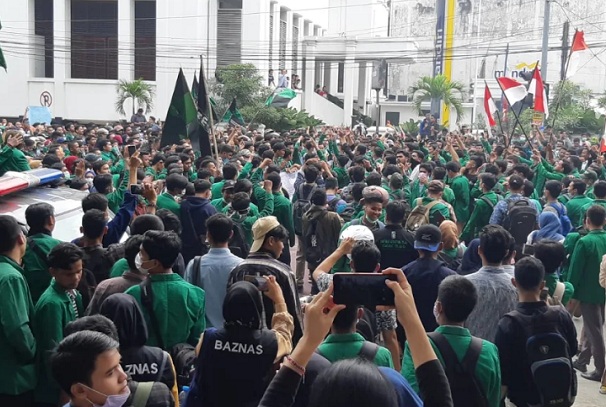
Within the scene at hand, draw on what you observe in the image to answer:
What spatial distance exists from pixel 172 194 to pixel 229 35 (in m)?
34.8

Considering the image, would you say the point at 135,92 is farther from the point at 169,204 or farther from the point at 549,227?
the point at 549,227

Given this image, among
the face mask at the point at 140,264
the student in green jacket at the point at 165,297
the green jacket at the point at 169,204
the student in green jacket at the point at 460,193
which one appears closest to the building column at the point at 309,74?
the student in green jacket at the point at 460,193

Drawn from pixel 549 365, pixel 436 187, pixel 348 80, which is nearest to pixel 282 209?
pixel 436 187

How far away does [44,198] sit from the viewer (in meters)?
7.27

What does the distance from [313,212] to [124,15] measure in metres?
33.6

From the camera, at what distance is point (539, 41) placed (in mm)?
70062

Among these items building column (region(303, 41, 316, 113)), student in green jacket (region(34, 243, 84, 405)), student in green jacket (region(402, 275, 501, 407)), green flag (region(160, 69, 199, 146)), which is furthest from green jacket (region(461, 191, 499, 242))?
building column (region(303, 41, 316, 113))

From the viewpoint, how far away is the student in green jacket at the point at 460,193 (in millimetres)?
11828

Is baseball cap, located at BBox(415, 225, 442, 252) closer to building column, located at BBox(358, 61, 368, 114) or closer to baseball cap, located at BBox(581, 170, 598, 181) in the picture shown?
baseball cap, located at BBox(581, 170, 598, 181)

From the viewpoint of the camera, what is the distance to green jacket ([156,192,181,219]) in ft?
27.8

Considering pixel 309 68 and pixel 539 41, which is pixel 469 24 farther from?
pixel 309 68

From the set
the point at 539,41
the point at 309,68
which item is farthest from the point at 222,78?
the point at 539,41

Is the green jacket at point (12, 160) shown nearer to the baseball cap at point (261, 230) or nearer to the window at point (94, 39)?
the baseball cap at point (261, 230)

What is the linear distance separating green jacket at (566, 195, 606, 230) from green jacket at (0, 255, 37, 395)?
7.50 m
